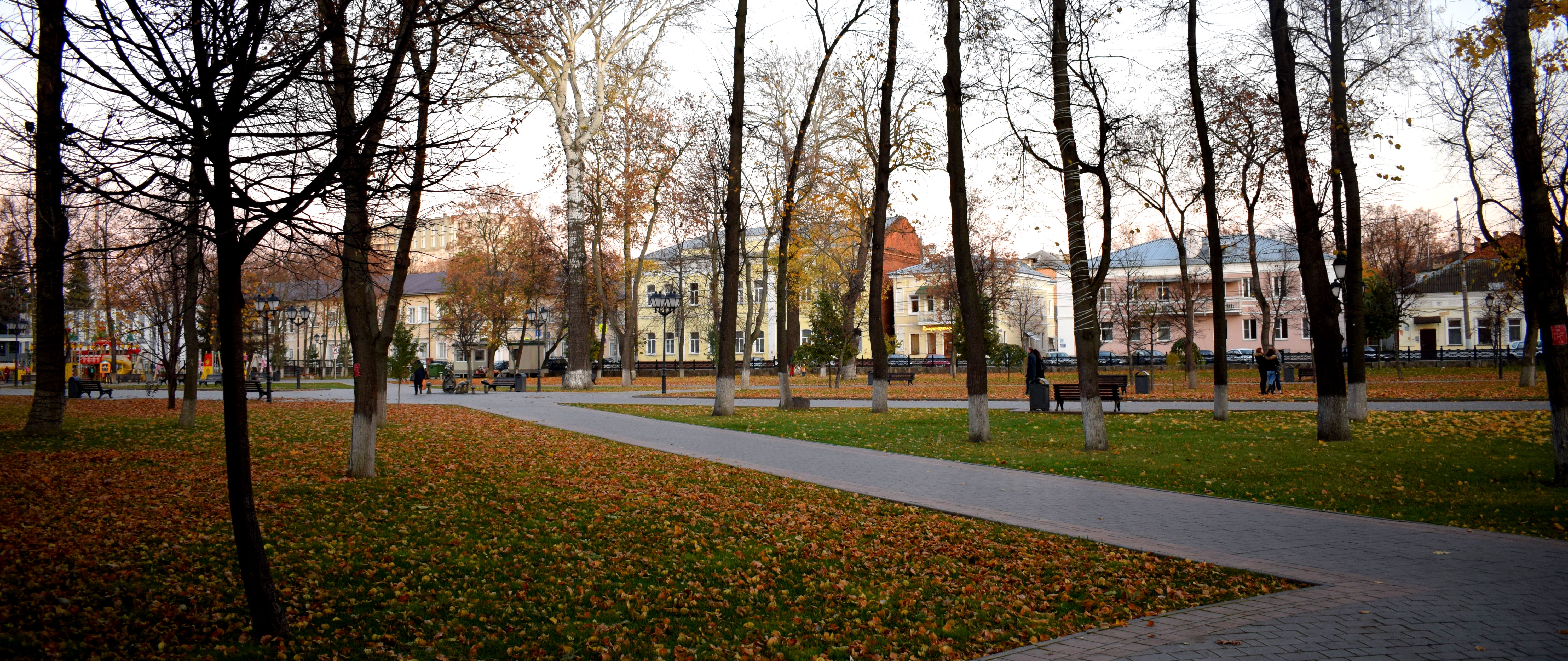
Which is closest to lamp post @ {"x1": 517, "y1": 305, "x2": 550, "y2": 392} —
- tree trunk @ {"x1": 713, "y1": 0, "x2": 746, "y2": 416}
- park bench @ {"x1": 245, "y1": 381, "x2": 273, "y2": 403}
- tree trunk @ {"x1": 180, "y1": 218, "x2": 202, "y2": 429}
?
park bench @ {"x1": 245, "y1": 381, "x2": 273, "y2": 403}

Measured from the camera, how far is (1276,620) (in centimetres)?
539

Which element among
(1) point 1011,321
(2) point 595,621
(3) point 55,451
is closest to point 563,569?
(2) point 595,621

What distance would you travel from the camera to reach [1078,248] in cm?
1362

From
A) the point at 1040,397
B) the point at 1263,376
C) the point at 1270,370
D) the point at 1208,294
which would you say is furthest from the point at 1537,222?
the point at 1208,294

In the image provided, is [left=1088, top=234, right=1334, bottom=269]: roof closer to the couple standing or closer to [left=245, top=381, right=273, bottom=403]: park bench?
the couple standing

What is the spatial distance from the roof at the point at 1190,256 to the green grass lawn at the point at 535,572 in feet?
132

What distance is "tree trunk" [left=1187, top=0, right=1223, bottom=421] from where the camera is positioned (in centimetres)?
1775

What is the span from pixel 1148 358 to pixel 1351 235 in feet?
136

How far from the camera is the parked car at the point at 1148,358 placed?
5088 centimetres

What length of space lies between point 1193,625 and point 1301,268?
11.8m

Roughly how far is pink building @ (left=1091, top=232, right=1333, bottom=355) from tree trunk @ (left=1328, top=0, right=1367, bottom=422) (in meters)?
31.8

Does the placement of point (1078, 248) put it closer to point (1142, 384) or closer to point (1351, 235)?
point (1351, 235)

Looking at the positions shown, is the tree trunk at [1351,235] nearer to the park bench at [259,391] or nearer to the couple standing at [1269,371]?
the couple standing at [1269,371]

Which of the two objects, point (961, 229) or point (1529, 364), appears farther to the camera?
point (1529, 364)
